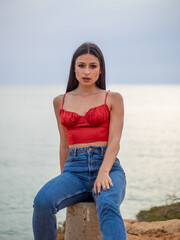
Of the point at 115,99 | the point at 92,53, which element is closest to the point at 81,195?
the point at 115,99

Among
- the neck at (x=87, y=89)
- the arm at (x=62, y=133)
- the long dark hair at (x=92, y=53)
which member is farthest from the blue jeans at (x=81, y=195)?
the long dark hair at (x=92, y=53)

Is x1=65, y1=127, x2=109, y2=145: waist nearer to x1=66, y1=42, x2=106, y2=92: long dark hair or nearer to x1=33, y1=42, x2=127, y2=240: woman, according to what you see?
x1=33, y1=42, x2=127, y2=240: woman

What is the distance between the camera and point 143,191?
1134 centimetres

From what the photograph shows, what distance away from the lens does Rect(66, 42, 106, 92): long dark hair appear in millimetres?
3928

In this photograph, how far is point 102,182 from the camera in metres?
3.41

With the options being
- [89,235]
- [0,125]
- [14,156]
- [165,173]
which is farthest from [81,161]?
[0,125]

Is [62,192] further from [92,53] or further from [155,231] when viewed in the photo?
[155,231]

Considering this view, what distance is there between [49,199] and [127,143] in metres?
17.6

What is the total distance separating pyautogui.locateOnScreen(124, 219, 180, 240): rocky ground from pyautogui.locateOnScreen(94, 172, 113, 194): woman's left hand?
1.45 m

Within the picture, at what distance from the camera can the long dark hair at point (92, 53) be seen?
3.93 meters

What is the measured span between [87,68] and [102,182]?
119 cm

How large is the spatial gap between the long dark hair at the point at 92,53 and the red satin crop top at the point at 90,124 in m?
0.37

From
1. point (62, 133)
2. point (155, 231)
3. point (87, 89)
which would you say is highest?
point (87, 89)

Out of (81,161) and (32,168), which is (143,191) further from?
(81,161)
